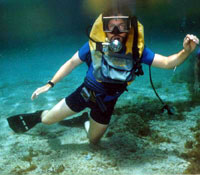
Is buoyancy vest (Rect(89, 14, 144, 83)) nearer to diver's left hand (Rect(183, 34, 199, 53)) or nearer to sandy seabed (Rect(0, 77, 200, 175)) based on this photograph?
diver's left hand (Rect(183, 34, 199, 53))

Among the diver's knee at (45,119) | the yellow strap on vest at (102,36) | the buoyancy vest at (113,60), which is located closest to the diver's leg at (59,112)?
the diver's knee at (45,119)

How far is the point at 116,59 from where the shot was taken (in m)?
3.11

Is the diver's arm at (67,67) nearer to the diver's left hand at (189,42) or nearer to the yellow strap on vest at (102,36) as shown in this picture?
the yellow strap on vest at (102,36)

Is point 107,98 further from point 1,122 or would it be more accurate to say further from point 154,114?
point 1,122

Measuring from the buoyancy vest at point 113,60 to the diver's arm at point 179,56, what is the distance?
39 cm

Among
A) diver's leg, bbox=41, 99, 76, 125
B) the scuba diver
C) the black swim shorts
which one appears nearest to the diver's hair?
the scuba diver

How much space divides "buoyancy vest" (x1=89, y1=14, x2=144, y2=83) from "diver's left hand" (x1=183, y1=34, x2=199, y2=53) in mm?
708

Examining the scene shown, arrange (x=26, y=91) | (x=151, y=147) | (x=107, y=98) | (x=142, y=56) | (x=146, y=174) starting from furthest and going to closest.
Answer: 1. (x=26, y=91)
2. (x=151, y=147)
3. (x=107, y=98)
4. (x=142, y=56)
5. (x=146, y=174)

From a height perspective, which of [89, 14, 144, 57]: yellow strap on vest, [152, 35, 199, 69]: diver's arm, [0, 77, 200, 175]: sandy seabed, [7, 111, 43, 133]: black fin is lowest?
[0, 77, 200, 175]: sandy seabed

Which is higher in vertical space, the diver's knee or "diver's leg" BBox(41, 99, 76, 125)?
"diver's leg" BBox(41, 99, 76, 125)

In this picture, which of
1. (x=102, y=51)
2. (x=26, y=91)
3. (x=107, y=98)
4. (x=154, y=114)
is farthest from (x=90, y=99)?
(x=26, y=91)

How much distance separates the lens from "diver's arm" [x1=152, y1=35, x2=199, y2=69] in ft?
8.93

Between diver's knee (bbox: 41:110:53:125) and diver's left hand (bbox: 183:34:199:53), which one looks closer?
diver's left hand (bbox: 183:34:199:53)

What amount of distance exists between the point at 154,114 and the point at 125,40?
321 centimetres
